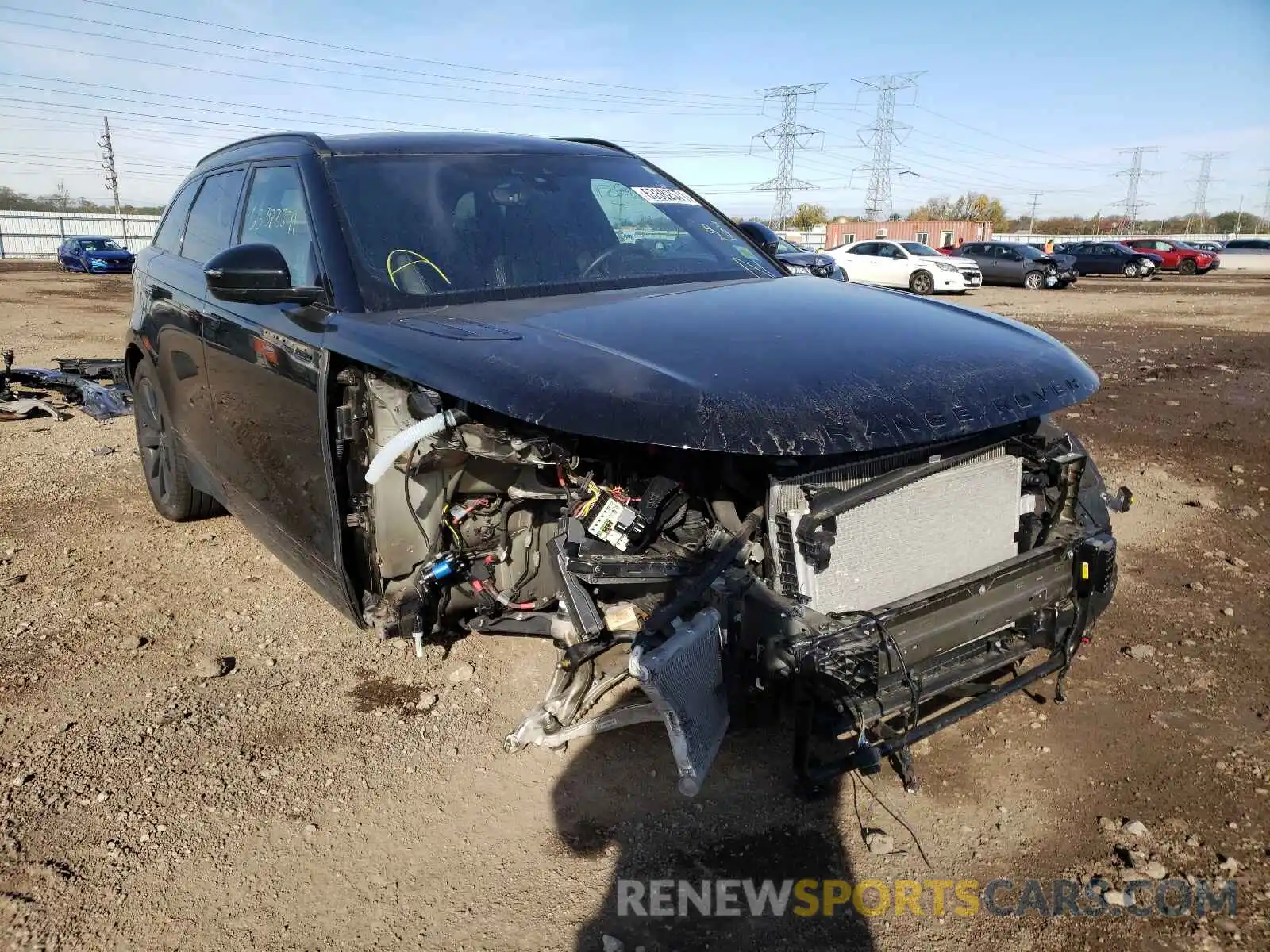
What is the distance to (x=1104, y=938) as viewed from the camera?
2.15 metres

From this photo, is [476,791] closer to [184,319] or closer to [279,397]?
[279,397]

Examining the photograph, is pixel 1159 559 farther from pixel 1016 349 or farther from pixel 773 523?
pixel 773 523

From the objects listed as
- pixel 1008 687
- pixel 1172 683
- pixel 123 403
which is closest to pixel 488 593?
pixel 1008 687

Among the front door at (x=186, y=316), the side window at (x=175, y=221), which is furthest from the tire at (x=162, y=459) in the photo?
the side window at (x=175, y=221)

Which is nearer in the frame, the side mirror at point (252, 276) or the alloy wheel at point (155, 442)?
the side mirror at point (252, 276)

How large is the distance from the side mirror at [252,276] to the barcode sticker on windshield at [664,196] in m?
1.51

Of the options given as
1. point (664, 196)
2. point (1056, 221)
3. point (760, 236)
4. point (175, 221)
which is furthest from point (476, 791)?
point (1056, 221)

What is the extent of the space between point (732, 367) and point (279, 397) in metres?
1.68

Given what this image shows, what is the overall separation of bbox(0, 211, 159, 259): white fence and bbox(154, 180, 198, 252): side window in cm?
4104

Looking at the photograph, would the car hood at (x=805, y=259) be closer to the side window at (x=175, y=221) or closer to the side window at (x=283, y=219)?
the side window at (x=175, y=221)

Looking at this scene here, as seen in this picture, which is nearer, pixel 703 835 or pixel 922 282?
pixel 703 835

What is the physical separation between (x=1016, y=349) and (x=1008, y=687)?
3.19 feet

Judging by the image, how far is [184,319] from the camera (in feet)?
12.7

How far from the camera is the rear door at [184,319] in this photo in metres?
3.81
